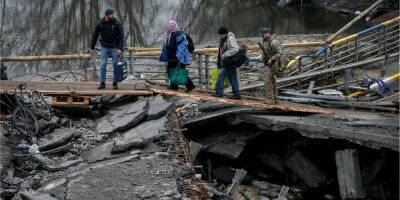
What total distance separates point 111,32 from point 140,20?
24.8m

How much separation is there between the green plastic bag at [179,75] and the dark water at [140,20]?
17.5 m

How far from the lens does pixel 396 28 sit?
656 inches

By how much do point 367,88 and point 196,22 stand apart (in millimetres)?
22997

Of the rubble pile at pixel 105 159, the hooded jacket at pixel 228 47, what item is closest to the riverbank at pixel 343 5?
the hooded jacket at pixel 228 47

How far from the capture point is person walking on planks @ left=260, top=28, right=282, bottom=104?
10874mm

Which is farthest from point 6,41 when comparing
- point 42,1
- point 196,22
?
point 196,22

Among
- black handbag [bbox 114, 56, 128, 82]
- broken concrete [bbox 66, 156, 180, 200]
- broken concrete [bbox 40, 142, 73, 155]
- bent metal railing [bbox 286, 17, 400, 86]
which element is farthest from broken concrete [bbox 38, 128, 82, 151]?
bent metal railing [bbox 286, 17, 400, 86]

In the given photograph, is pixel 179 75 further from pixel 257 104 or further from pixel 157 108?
pixel 257 104

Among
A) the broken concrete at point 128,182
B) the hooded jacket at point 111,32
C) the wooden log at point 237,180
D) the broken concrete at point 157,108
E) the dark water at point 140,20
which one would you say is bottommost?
the wooden log at point 237,180

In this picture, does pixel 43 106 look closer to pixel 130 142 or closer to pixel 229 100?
pixel 130 142

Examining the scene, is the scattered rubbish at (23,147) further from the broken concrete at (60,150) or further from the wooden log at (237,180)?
the wooden log at (237,180)

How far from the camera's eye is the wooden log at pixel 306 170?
1068 centimetres

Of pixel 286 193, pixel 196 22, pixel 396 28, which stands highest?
pixel 196 22

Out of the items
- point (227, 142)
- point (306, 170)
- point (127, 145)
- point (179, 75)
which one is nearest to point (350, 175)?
point (306, 170)
